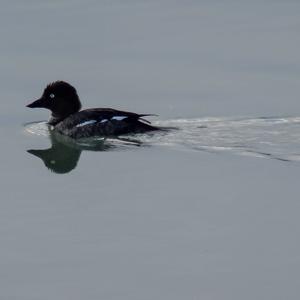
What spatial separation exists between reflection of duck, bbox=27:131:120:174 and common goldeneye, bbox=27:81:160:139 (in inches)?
6.8

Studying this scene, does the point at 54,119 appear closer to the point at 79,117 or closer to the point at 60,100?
the point at 60,100

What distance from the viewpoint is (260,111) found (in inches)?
720

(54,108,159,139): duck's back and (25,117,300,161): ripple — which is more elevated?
(54,108,159,139): duck's back

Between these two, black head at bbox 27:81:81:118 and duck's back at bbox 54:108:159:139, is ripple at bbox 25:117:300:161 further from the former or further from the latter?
black head at bbox 27:81:81:118

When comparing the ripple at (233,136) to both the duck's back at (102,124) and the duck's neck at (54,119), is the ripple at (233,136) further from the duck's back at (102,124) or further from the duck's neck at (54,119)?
the duck's neck at (54,119)

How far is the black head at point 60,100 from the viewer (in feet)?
62.9

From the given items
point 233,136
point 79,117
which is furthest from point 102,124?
point 233,136

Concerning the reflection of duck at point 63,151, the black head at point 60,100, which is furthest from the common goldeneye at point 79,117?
the reflection of duck at point 63,151

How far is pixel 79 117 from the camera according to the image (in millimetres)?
18672

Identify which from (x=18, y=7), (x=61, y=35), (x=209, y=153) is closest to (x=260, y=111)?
(x=209, y=153)

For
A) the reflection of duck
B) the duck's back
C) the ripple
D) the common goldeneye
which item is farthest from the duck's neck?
the ripple

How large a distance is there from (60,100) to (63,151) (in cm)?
149

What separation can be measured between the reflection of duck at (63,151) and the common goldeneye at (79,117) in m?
0.17

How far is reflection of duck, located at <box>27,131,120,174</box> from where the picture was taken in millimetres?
16984
